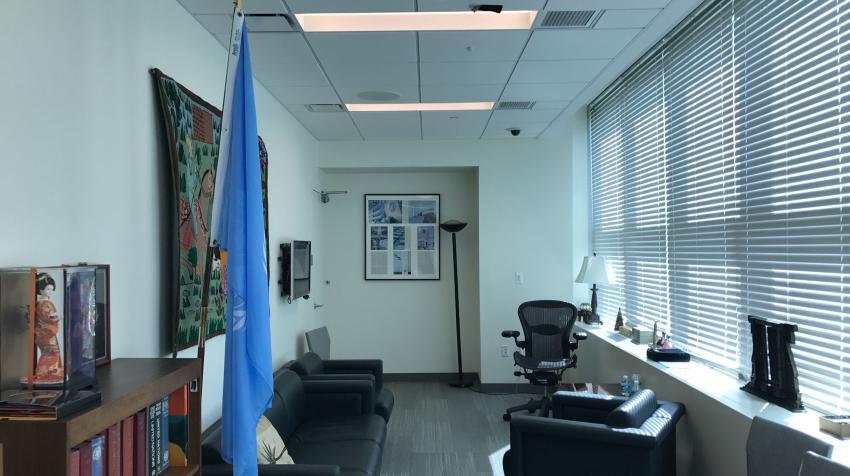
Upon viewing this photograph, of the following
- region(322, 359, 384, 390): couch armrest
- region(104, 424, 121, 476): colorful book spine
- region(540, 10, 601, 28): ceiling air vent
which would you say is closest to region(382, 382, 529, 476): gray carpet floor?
region(322, 359, 384, 390): couch armrest

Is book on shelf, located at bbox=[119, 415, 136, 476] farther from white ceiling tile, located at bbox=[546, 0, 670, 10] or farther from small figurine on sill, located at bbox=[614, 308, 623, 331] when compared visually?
small figurine on sill, located at bbox=[614, 308, 623, 331]

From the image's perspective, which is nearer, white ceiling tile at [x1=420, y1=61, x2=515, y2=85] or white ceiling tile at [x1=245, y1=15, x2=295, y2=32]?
white ceiling tile at [x1=245, y1=15, x2=295, y2=32]

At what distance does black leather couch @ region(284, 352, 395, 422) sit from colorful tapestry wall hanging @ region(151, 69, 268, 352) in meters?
1.50

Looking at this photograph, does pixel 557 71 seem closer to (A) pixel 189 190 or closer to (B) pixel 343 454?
(A) pixel 189 190

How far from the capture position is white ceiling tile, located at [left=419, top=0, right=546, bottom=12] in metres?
2.77

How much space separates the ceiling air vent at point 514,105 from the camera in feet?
15.3

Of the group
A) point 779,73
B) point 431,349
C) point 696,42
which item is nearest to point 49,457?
point 779,73

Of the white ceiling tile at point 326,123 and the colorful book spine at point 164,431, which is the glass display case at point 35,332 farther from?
the white ceiling tile at point 326,123

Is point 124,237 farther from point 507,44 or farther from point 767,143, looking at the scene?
point 767,143

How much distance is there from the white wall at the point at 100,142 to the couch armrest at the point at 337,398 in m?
1.05

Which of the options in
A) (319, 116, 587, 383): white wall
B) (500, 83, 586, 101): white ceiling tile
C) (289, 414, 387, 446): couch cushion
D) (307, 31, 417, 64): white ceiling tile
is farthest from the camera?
(319, 116, 587, 383): white wall

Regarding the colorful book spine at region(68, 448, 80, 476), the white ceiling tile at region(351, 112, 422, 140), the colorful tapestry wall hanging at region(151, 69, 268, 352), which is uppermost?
the white ceiling tile at region(351, 112, 422, 140)

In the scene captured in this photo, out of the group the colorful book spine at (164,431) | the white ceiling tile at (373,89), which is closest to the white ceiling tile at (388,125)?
the white ceiling tile at (373,89)

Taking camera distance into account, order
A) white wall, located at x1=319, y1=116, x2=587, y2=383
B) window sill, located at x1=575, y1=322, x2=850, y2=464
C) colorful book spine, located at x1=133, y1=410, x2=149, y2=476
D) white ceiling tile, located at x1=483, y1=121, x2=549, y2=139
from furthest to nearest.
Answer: white wall, located at x1=319, y1=116, x2=587, y2=383 → white ceiling tile, located at x1=483, y1=121, x2=549, y2=139 → window sill, located at x1=575, y1=322, x2=850, y2=464 → colorful book spine, located at x1=133, y1=410, x2=149, y2=476
